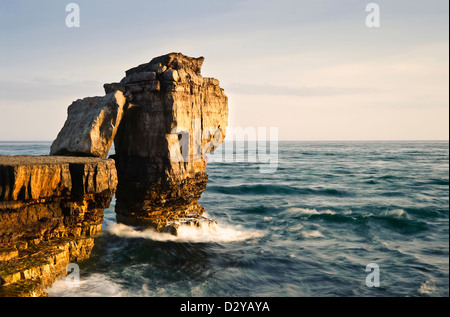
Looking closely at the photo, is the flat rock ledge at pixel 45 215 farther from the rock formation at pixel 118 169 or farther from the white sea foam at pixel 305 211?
the white sea foam at pixel 305 211

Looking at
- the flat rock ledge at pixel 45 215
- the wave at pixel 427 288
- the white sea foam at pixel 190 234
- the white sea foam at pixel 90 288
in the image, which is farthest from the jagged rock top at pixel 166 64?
the wave at pixel 427 288

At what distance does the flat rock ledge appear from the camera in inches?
396

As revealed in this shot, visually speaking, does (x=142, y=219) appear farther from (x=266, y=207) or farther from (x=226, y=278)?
(x=266, y=207)

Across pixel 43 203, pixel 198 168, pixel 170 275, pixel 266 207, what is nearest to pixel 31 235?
pixel 43 203

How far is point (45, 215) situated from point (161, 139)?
5.70m

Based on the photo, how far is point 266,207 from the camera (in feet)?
85.5

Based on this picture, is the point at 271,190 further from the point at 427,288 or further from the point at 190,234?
the point at 427,288

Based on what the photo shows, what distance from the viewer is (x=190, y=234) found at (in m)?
17.0

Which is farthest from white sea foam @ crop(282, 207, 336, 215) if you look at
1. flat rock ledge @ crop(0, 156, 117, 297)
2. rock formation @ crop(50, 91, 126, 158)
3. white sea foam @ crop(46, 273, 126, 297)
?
white sea foam @ crop(46, 273, 126, 297)

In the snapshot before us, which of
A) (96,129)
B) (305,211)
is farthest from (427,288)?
(96,129)

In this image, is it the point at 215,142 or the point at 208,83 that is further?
the point at 215,142

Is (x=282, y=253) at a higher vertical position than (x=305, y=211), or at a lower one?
lower

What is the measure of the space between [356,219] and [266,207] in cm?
621

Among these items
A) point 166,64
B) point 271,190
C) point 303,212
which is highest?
point 166,64
